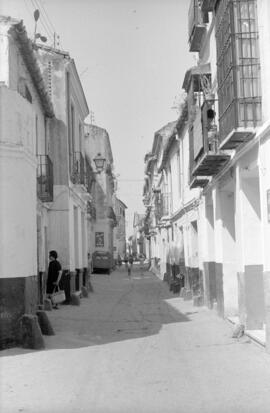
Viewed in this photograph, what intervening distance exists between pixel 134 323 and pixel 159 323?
0.57 meters

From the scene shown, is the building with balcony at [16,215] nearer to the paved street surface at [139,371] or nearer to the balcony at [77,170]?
the paved street surface at [139,371]

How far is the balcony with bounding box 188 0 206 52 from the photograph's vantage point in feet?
39.6

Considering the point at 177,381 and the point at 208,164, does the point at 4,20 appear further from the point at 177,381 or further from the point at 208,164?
the point at 177,381

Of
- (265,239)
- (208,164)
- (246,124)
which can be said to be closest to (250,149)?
(246,124)

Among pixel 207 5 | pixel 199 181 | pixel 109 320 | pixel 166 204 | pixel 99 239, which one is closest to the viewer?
pixel 207 5

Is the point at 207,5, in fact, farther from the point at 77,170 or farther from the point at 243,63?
the point at 77,170

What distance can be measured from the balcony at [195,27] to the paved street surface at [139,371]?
580 centimetres

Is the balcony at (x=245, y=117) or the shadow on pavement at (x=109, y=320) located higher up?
the balcony at (x=245, y=117)

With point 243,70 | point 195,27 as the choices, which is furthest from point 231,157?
point 195,27

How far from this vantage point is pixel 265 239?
793cm

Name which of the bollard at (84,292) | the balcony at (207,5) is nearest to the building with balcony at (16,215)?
the balcony at (207,5)

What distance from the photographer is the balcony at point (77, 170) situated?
18.3 metres

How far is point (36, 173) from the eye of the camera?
1152 centimetres

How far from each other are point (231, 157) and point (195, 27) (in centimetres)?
346
